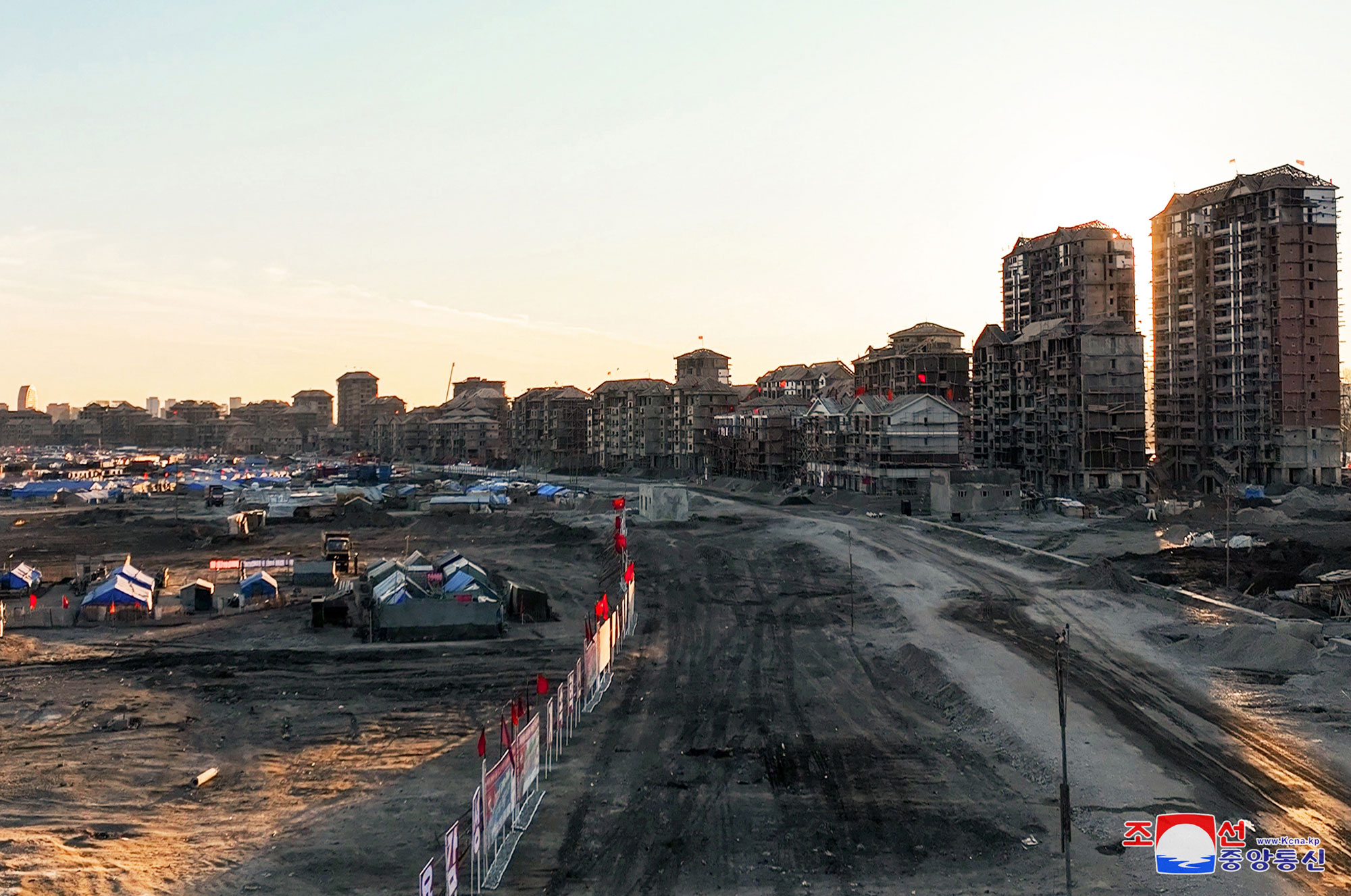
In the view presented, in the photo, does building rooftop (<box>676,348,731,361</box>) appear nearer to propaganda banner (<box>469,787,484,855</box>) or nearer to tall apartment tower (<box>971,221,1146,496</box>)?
tall apartment tower (<box>971,221,1146,496</box>)

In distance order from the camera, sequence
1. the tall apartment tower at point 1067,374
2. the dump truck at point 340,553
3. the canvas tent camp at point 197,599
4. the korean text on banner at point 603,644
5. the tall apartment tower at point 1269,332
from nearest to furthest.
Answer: the korean text on banner at point 603,644 → the canvas tent camp at point 197,599 → the dump truck at point 340,553 → the tall apartment tower at point 1067,374 → the tall apartment tower at point 1269,332

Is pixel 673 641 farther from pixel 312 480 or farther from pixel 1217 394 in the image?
pixel 312 480

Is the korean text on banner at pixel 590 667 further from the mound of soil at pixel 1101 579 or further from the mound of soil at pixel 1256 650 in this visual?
the mound of soil at pixel 1101 579

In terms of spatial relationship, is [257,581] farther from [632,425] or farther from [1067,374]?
[632,425]

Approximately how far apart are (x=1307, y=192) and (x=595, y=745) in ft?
386

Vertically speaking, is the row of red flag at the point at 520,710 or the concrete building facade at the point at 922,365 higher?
the concrete building facade at the point at 922,365

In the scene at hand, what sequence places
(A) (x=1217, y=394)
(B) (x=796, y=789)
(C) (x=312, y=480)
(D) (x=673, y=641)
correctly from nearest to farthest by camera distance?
(B) (x=796, y=789) < (D) (x=673, y=641) < (A) (x=1217, y=394) < (C) (x=312, y=480)

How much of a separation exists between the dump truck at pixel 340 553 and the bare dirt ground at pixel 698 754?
50.7 feet

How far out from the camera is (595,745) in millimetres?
25891

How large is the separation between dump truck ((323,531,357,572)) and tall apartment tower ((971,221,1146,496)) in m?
71.1

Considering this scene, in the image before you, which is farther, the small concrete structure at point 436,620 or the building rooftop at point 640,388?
the building rooftop at point 640,388

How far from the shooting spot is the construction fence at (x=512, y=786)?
1748 cm

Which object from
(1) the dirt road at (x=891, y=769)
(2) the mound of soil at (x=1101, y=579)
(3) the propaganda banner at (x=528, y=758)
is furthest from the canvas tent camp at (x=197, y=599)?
(2) the mound of soil at (x=1101, y=579)

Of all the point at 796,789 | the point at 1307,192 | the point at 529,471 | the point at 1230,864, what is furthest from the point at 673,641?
the point at 529,471
